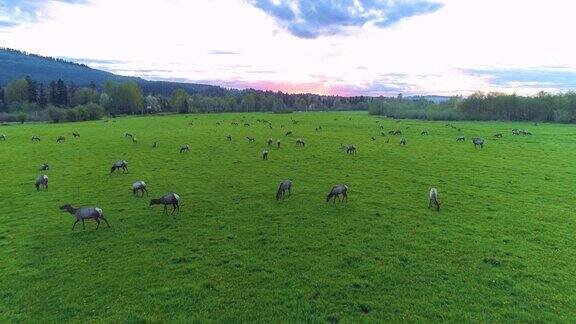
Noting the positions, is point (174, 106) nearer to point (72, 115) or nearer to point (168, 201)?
point (72, 115)

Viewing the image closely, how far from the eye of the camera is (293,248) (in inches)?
744

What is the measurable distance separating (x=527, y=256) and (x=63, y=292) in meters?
21.9

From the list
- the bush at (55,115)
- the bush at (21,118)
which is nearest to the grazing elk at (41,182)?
the bush at (55,115)

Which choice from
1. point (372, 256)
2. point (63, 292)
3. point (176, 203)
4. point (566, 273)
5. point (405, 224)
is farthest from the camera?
point (176, 203)

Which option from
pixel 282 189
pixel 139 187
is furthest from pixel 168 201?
pixel 282 189

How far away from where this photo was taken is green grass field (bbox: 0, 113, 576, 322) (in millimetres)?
14031

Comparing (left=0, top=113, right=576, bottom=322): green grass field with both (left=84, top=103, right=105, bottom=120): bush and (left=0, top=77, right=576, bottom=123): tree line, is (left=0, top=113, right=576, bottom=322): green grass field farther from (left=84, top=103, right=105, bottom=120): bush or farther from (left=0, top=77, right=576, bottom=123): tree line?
(left=84, top=103, right=105, bottom=120): bush

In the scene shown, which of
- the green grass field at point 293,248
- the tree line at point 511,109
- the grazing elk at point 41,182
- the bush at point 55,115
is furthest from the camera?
the tree line at point 511,109

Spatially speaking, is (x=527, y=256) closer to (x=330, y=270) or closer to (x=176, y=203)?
(x=330, y=270)

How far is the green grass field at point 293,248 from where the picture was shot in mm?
14031

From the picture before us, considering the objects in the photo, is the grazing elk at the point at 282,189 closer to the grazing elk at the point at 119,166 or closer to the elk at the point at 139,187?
the elk at the point at 139,187

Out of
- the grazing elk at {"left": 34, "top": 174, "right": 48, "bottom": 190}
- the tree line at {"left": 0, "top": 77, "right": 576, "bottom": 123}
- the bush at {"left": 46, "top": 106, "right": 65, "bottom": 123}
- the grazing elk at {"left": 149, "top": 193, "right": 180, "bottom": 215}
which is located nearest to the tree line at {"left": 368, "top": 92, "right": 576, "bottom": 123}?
the tree line at {"left": 0, "top": 77, "right": 576, "bottom": 123}

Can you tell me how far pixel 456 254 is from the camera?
18.2m

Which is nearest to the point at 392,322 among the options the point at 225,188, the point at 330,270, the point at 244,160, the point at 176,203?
the point at 330,270
